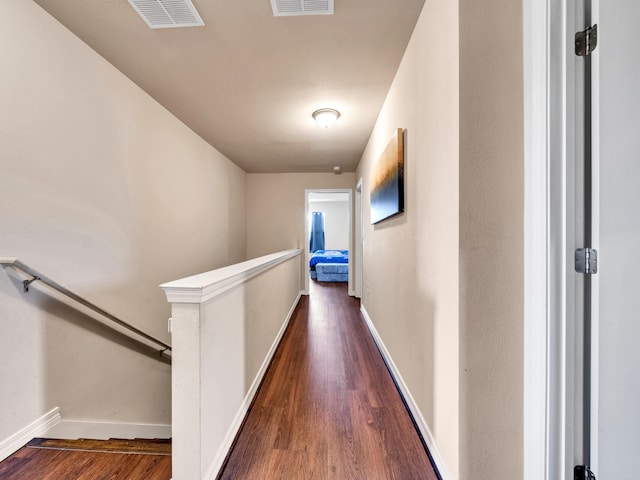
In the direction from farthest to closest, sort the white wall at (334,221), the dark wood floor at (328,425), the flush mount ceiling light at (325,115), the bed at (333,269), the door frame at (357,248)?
the white wall at (334,221)
the bed at (333,269)
the door frame at (357,248)
the flush mount ceiling light at (325,115)
the dark wood floor at (328,425)

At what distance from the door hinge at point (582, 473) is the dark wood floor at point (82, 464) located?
1639 mm

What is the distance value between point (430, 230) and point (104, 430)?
2.78 metres

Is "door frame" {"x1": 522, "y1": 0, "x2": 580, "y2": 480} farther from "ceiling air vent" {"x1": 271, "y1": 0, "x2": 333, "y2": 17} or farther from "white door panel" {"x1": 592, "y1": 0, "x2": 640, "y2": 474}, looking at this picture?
"ceiling air vent" {"x1": 271, "y1": 0, "x2": 333, "y2": 17}

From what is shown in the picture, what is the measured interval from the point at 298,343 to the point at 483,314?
6.52 feet

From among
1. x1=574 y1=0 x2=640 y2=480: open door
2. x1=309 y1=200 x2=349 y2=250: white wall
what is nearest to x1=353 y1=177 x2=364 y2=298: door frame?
x1=574 y1=0 x2=640 y2=480: open door

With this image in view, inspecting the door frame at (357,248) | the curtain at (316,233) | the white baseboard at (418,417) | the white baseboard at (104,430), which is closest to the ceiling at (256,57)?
the door frame at (357,248)

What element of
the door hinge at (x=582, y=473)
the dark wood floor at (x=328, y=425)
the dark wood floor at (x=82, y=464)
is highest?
the door hinge at (x=582, y=473)

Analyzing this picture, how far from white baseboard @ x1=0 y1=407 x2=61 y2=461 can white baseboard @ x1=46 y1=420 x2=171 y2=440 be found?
0.16 feet

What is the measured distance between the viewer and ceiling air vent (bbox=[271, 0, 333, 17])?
1.30 m

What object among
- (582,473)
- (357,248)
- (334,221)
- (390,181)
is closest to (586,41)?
(390,181)

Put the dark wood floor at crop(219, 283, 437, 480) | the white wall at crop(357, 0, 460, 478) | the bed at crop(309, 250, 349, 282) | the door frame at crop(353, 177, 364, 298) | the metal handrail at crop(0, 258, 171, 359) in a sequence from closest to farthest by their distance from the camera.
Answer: the white wall at crop(357, 0, 460, 478) → the dark wood floor at crop(219, 283, 437, 480) → the metal handrail at crop(0, 258, 171, 359) → the door frame at crop(353, 177, 364, 298) → the bed at crop(309, 250, 349, 282)

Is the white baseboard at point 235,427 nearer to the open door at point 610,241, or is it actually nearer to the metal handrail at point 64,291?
the metal handrail at point 64,291

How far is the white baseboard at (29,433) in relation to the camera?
1.30 metres

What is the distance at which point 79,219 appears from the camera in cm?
164
